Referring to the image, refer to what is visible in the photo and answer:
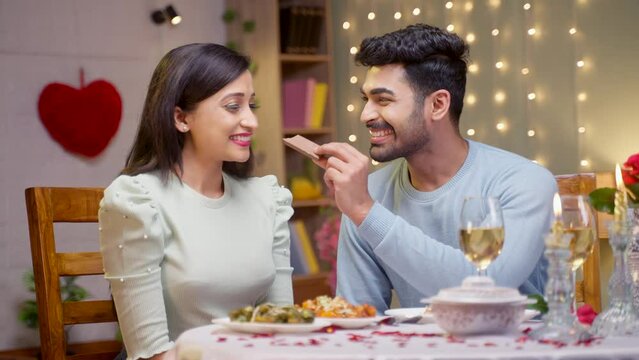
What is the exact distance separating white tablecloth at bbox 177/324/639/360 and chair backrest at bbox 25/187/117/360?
0.64 meters

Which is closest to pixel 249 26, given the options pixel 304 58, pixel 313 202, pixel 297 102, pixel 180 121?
pixel 304 58

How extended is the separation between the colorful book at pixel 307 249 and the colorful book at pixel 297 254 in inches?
0.6

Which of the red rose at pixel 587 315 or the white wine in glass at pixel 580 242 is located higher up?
the white wine in glass at pixel 580 242

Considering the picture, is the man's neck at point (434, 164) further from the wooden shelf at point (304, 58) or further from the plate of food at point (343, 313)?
the wooden shelf at point (304, 58)

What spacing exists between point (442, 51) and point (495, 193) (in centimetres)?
43

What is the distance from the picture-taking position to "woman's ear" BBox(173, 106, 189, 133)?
2281mm

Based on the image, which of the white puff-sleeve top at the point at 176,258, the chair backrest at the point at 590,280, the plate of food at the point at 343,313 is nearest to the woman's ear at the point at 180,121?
the white puff-sleeve top at the point at 176,258

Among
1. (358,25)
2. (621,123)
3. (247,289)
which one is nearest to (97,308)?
(247,289)

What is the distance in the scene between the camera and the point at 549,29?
11.8ft

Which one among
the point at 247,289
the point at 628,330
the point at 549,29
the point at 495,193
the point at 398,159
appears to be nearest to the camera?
the point at 628,330

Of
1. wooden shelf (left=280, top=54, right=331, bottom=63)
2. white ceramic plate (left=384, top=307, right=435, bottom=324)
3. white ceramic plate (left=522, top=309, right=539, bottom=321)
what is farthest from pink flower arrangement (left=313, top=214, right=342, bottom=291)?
white ceramic plate (left=522, top=309, right=539, bottom=321)

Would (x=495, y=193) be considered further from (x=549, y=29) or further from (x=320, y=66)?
(x=320, y=66)

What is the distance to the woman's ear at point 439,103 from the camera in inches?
91.4

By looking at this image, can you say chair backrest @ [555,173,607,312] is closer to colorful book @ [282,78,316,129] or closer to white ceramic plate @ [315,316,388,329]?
white ceramic plate @ [315,316,388,329]
